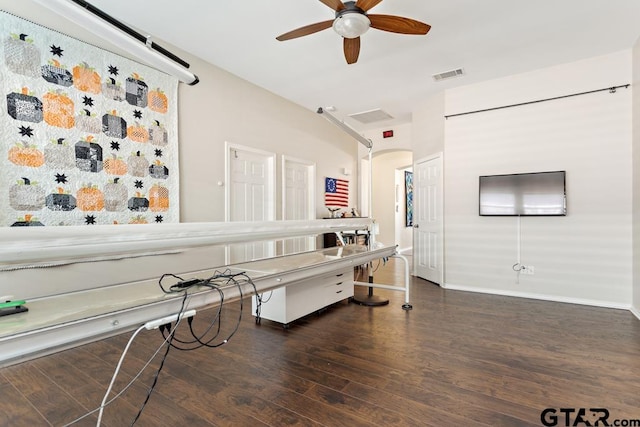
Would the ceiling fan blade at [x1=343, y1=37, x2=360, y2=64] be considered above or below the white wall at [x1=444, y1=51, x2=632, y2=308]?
above

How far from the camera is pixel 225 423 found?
169cm

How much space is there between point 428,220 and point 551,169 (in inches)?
70.4

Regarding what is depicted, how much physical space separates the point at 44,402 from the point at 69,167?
187cm

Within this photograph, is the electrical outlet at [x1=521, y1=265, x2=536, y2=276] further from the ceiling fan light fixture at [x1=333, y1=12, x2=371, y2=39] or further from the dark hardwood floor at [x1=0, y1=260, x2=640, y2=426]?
the ceiling fan light fixture at [x1=333, y1=12, x2=371, y2=39]

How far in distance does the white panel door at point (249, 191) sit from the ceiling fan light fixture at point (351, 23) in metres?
2.24

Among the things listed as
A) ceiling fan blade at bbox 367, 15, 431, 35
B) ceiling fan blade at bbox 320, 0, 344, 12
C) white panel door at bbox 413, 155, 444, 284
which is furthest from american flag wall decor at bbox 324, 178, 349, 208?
ceiling fan blade at bbox 320, 0, 344, 12

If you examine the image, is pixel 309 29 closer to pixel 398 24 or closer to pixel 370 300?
pixel 398 24

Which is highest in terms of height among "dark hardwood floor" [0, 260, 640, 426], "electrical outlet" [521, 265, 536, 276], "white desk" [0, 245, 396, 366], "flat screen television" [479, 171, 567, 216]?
"flat screen television" [479, 171, 567, 216]

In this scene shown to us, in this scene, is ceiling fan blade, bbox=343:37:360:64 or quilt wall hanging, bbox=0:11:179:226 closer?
quilt wall hanging, bbox=0:11:179:226

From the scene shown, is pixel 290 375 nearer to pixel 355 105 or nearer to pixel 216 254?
pixel 216 254

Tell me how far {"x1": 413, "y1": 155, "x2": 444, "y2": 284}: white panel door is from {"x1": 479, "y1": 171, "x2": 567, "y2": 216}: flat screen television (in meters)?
0.68

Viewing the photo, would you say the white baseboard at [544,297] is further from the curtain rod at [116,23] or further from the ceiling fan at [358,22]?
the curtain rod at [116,23]

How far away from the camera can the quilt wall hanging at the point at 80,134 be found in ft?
8.27

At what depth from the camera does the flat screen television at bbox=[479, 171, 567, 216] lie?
13.0ft
